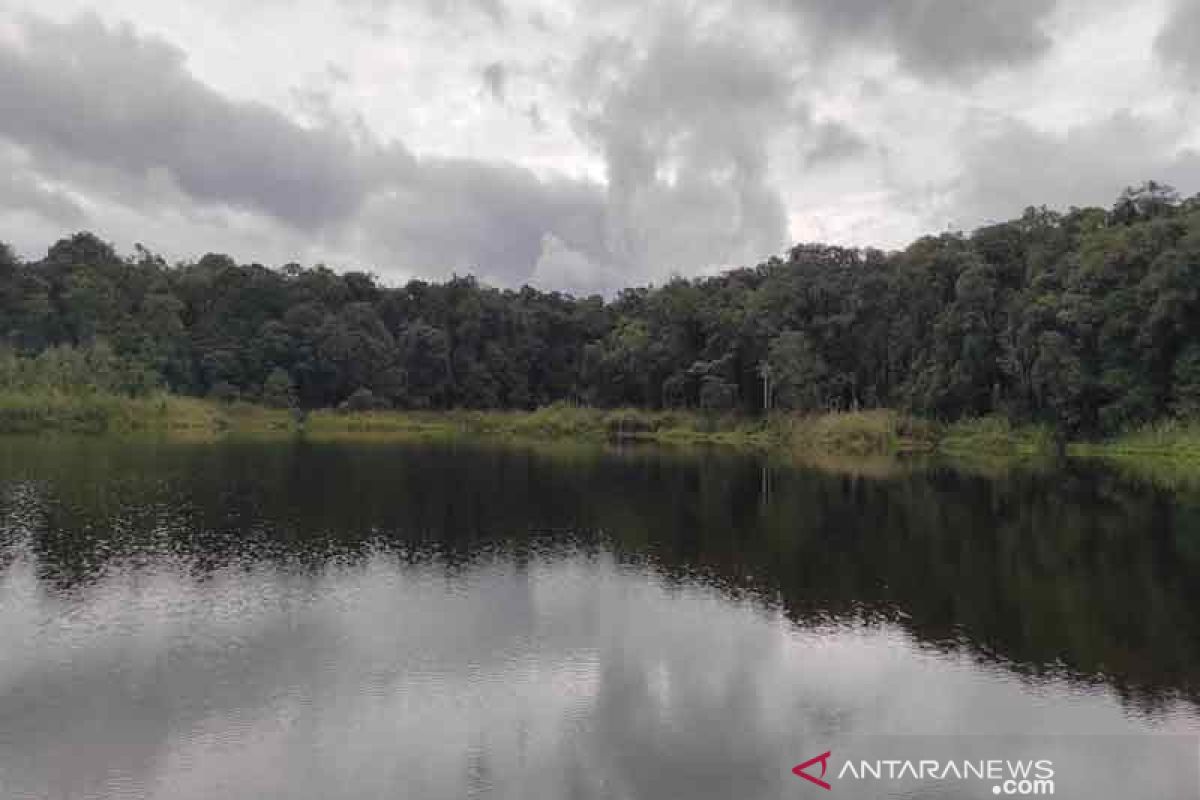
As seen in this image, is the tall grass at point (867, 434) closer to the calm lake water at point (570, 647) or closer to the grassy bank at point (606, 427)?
the grassy bank at point (606, 427)

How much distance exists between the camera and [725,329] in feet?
262

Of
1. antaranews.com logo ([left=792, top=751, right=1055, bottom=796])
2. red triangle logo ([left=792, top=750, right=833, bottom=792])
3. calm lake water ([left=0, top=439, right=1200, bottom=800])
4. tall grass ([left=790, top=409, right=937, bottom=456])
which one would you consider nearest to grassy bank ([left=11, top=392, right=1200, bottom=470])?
tall grass ([left=790, top=409, right=937, bottom=456])

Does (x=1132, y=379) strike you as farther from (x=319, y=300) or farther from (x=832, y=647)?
(x=319, y=300)

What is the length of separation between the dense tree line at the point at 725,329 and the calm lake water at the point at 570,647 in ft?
100

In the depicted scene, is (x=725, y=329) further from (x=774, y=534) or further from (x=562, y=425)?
(x=774, y=534)

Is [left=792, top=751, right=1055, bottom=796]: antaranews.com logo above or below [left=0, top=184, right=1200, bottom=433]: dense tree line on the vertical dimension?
below

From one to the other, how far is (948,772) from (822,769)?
142 cm

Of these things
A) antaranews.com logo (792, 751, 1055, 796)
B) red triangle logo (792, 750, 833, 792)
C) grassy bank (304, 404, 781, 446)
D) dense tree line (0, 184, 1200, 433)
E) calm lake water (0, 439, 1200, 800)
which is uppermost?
dense tree line (0, 184, 1200, 433)

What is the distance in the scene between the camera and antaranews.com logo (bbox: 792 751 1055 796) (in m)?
9.41

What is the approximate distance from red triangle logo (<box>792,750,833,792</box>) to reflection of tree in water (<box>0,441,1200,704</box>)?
16.1ft

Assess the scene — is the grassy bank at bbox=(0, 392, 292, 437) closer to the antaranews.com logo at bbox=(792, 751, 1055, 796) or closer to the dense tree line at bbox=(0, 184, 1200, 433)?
the dense tree line at bbox=(0, 184, 1200, 433)

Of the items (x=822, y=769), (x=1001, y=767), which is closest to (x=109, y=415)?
(x=822, y=769)

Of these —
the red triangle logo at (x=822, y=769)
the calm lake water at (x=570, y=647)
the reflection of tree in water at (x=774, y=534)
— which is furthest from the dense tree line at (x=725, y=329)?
the red triangle logo at (x=822, y=769)

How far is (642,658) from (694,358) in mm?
71248
